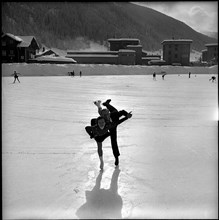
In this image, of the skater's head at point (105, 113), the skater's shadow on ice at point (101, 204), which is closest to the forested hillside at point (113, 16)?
the skater's head at point (105, 113)

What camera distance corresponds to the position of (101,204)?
265 centimetres

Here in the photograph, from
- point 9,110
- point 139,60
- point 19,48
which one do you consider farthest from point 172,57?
point 9,110

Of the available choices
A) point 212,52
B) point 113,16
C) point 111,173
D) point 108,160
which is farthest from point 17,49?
point 111,173

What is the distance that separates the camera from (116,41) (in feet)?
164

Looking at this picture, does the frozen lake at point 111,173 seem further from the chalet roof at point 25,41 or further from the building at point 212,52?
the chalet roof at point 25,41

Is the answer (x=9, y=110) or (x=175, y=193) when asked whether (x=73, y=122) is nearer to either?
(x=9, y=110)

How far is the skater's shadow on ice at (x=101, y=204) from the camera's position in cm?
246

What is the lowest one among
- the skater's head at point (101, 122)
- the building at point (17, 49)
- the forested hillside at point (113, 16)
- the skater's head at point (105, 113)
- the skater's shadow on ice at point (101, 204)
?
the skater's shadow on ice at point (101, 204)

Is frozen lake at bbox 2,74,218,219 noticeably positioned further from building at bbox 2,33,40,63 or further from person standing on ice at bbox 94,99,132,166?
building at bbox 2,33,40,63

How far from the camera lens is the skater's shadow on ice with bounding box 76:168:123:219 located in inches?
96.7

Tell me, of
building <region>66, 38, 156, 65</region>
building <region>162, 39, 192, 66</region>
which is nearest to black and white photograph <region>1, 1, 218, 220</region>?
building <region>66, 38, 156, 65</region>

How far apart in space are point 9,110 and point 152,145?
18.7 feet

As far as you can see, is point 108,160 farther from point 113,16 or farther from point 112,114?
point 113,16

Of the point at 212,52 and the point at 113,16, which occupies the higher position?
the point at 113,16
